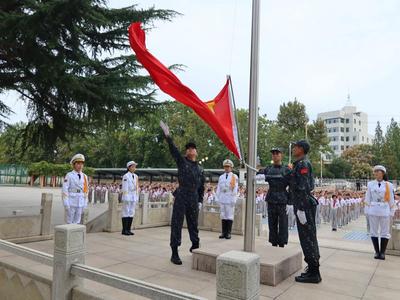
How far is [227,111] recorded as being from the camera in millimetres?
5195

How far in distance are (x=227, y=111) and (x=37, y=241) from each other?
5.21 metres

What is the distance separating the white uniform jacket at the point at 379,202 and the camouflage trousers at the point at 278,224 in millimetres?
2111

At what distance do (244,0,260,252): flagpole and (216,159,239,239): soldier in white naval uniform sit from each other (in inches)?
146

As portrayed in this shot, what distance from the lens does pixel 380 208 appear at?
7.00m

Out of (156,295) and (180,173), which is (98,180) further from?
(156,295)

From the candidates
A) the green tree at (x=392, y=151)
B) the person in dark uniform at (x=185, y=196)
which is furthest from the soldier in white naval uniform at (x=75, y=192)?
the green tree at (x=392, y=151)

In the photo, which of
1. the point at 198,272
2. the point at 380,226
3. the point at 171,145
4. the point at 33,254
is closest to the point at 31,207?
the point at 171,145

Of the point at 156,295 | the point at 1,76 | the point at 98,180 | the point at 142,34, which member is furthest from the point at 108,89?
the point at 98,180

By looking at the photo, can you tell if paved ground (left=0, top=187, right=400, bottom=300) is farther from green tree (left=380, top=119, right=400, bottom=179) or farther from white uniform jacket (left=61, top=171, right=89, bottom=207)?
green tree (left=380, top=119, right=400, bottom=179)

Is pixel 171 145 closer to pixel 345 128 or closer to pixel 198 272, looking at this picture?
pixel 198 272

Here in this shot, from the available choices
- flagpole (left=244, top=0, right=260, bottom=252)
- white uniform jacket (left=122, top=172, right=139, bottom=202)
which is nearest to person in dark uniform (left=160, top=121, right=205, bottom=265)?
flagpole (left=244, top=0, right=260, bottom=252)

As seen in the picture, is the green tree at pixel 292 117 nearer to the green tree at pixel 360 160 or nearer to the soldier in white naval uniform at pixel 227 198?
the green tree at pixel 360 160

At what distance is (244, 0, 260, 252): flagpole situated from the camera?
4.79 m

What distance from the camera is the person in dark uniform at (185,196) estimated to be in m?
5.69
